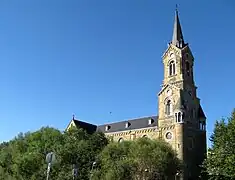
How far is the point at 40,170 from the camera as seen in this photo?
4297 cm

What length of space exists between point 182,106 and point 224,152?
1939cm

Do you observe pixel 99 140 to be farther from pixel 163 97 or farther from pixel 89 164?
pixel 163 97

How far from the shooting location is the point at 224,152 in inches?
1544

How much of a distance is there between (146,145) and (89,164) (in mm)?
8478

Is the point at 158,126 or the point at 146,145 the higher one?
the point at 158,126

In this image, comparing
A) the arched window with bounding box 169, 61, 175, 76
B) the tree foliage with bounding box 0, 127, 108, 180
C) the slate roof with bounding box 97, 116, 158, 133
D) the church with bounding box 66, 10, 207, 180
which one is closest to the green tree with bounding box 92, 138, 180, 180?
the tree foliage with bounding box 0, 127, 108, 180

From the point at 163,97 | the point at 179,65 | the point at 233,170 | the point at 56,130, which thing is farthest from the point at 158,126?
the point at 233,170

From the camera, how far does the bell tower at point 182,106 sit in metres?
57.2

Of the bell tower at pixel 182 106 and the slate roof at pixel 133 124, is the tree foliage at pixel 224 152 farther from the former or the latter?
the slate roof at pixel 133 124

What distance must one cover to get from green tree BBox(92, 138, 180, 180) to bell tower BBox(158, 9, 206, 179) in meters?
7.37

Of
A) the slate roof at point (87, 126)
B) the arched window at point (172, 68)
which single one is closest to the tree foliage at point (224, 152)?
the arched window at point (172, 68)

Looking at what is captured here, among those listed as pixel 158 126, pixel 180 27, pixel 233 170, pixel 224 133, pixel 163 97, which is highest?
pixel 180 27

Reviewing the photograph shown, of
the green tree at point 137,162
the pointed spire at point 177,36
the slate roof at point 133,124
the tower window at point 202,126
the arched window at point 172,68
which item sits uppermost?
the pointed spire at point 177,36

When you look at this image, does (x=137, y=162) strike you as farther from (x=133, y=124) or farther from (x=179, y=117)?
(x=133, y=124)
